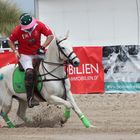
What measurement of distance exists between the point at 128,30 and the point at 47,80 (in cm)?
1262

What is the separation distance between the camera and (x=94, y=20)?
77.7ft

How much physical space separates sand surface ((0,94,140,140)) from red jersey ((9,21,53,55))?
156 centimetres

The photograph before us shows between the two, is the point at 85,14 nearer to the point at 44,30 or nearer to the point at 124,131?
the point at 44,30

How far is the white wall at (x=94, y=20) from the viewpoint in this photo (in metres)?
23.4

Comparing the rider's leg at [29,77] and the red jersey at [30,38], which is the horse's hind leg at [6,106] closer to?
the rider's leg at [29,77]

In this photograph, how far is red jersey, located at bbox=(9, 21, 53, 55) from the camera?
11.4 meters

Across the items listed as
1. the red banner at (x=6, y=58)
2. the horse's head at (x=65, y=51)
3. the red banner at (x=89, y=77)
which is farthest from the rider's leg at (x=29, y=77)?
the red banner at (x=6, y=58)

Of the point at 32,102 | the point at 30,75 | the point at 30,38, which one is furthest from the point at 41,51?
Result: the point at 32,102

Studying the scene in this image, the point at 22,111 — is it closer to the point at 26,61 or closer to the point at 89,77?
the point at 26,61

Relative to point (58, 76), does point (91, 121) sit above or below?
below

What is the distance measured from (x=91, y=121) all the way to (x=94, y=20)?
37.4 ft

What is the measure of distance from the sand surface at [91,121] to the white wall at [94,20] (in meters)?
5.40

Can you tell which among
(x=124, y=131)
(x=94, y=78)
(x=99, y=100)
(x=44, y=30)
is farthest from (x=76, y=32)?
(x=124, y=131)

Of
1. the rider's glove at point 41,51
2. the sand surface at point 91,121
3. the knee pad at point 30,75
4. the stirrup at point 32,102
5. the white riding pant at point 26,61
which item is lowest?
the sand surface at point 91,121
